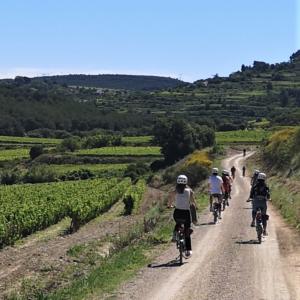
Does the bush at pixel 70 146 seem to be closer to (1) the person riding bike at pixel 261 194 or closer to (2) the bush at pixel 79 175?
(2) the bush at pixel 79 175

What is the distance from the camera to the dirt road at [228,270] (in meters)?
11.8

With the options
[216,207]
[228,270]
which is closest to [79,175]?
[216,207]

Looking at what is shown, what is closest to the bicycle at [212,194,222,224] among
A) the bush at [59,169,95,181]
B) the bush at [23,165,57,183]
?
the bush at [59,169,95,181]

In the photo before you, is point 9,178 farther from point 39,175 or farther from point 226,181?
point 226,181

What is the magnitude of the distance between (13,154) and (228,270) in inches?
4005

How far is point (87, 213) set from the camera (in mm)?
47000

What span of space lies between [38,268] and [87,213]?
26.9 meters

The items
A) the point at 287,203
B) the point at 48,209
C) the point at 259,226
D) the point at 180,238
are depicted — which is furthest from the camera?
the point at 48,209

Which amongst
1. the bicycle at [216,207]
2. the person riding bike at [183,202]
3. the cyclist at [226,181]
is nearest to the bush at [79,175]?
the cyclist at [226,181]

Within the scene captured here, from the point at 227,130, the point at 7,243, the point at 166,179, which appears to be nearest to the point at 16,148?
the point at 227,130

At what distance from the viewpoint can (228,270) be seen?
14.1 meters

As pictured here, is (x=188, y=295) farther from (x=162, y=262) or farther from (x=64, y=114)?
(x=64, y=114)

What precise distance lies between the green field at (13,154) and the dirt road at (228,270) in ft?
291

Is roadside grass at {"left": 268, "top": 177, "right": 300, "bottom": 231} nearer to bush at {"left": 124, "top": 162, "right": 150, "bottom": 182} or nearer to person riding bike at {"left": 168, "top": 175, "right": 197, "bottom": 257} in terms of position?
person riding bike at {"left": 168, "top": 175, "right": 197, "bottom": 257}
